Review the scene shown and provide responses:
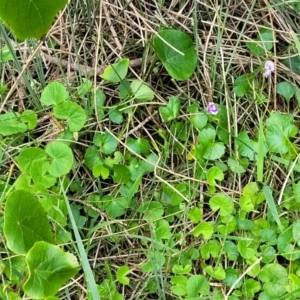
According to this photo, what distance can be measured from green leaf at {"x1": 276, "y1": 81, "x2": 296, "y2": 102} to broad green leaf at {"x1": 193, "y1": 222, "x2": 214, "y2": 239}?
41 centimetres

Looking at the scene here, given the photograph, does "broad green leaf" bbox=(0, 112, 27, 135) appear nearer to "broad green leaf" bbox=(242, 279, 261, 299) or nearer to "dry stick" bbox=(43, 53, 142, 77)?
"dry stick" bbox=(43, 53, 142, 77)

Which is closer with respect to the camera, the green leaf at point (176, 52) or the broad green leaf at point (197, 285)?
the broad green leaf at point (197, 285)

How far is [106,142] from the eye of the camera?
1.24m

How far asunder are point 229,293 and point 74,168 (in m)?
0.47

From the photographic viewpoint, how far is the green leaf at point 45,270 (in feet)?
3.08

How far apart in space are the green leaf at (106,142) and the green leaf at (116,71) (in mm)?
144

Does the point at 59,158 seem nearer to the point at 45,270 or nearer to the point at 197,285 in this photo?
the point at 45,270

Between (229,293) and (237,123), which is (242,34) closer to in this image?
(237,123)

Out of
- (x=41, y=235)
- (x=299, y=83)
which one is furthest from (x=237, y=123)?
(x=41, y=235)

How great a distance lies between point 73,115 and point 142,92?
0.62 ft

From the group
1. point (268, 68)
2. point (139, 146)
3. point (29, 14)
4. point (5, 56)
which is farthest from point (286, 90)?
point (29, 14)

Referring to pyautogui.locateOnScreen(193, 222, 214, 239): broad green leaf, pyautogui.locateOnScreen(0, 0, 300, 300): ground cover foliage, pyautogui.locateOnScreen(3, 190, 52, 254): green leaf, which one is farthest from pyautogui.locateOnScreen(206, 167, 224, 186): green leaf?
pyautogui.locateOnScreen(3, 190, 52, 254): green leaf

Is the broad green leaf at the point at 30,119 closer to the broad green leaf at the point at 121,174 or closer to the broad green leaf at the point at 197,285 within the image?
the broad green leaf at the point at 121,174

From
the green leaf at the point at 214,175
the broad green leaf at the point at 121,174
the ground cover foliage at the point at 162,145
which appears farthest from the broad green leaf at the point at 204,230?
the broad green leaf at the point at 121,174
